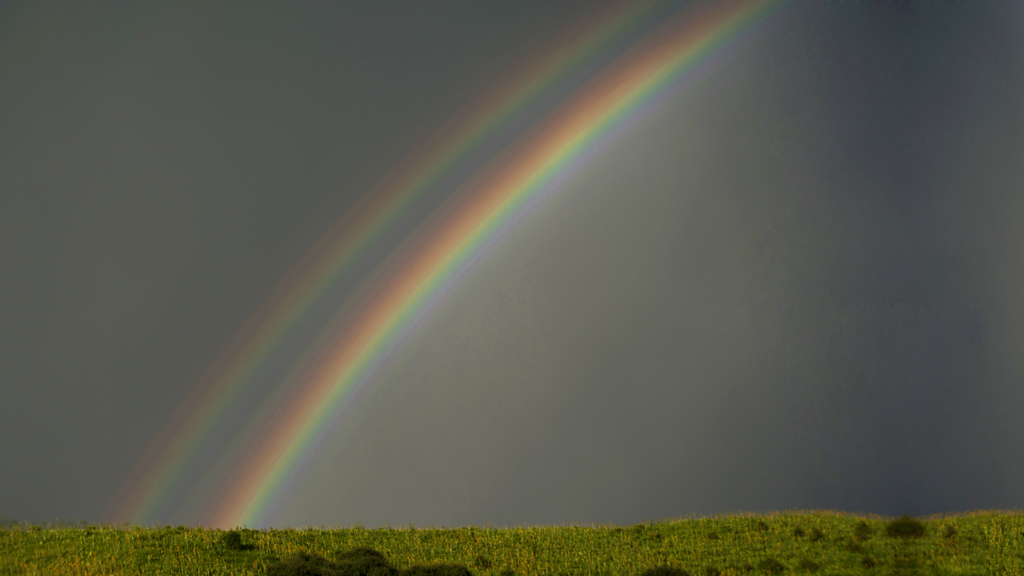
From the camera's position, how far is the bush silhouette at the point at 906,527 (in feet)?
89.1

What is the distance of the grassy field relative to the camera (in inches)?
1136

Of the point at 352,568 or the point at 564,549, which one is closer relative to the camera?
the point at 352,568

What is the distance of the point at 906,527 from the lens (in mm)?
27750

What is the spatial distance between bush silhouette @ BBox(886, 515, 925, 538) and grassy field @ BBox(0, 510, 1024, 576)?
0.17 feet

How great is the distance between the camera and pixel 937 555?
28938 millimetres

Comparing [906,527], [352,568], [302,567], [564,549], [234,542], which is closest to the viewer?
[906,527]

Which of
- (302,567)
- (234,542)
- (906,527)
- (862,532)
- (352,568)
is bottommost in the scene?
(302,567)

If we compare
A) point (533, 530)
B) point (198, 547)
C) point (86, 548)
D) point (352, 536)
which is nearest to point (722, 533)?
point (533, 530)

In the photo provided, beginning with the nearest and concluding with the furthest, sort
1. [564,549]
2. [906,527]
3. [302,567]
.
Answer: [906,527]
[302,567]
[564,549]

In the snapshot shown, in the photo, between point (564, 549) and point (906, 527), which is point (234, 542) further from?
point (906, 527)

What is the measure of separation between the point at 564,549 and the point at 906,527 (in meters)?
14.6

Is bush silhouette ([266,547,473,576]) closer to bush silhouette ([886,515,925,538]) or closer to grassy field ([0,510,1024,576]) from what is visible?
grassy field ([0,510,1024,576])

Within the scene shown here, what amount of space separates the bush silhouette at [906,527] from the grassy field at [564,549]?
0.05m

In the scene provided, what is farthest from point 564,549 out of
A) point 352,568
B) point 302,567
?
point 302,567
